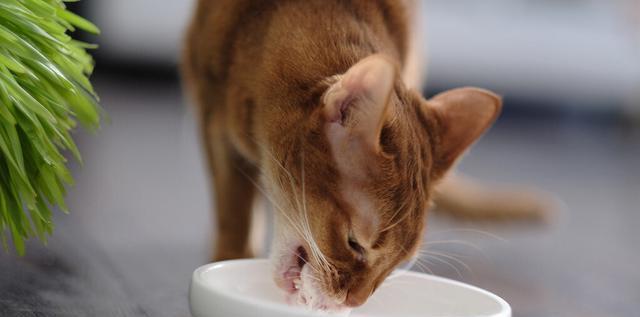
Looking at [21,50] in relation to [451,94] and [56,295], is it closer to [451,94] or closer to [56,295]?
[56,295]

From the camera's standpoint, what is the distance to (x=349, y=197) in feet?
3.78

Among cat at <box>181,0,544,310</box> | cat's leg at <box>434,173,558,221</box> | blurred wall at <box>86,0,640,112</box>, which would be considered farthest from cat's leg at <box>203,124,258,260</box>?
blurred wall at <box>86,0,640,112</box>

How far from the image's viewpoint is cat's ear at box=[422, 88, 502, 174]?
4.32 feet

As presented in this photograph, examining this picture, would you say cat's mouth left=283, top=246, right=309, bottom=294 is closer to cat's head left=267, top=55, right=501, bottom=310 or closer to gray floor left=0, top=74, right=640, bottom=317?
cat's head left=267, top=55, right=501, bottom=310

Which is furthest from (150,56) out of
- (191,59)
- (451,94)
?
(451,94)

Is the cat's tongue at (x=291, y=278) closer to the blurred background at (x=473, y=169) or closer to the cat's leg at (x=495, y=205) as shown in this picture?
the blurred background at (x=473, y=169)

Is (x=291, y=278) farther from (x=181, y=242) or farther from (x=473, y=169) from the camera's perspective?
(x=473, y=169)

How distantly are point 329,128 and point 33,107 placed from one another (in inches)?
15.4

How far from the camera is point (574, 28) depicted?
568 centimetres

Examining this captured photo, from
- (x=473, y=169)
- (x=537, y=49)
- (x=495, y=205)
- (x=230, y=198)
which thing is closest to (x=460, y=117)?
(x=230, y=198)

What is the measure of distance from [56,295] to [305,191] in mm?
410

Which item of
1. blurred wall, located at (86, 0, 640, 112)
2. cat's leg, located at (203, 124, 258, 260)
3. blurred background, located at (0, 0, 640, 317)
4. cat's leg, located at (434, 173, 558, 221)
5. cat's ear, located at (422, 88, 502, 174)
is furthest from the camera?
blurred wall, located at (86, 0, 640, 112)

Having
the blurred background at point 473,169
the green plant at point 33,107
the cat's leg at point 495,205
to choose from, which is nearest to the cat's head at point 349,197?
the blurred background at point 473,169

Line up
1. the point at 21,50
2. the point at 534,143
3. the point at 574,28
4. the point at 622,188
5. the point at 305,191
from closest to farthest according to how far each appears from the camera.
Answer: the point at 21,50 → the point at 305,191 → the point at 622,188 → the point at 534,143 → the point at 574,28
